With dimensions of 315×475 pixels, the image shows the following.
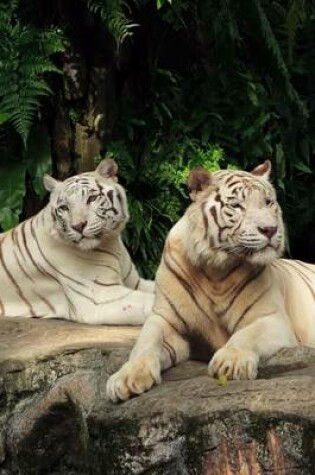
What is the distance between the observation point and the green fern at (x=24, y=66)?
6.80 m

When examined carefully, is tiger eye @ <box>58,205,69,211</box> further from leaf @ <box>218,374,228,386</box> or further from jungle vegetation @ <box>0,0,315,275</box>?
leaf @ <box>218,374,228,386</box>

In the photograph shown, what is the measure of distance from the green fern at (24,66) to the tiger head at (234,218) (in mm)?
2717

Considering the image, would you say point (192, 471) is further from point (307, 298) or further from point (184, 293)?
point (307, 298)

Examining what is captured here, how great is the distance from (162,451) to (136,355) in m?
0.54

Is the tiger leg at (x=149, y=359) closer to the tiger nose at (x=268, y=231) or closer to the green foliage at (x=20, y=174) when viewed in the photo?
the tiger nose at (x=268, y=231)

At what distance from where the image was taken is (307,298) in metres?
4.71

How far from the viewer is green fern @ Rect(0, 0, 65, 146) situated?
6801mm

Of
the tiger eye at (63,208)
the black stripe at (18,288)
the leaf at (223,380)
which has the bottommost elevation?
the black stripe at (18,288)

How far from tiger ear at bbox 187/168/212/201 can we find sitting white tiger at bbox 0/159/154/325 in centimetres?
161

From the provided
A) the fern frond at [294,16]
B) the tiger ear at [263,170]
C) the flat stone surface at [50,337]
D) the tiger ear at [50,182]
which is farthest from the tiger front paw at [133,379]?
the fern frond at [294,16]

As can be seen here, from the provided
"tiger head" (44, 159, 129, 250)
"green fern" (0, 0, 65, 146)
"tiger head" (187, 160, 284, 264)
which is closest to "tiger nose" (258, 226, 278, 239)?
"tiger head" (187, 160, 284, 264)

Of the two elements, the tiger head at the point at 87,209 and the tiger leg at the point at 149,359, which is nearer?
the tiger leg at the point at 149,359

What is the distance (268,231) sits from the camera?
3975mm

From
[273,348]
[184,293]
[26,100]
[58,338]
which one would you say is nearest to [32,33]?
[26,100]
